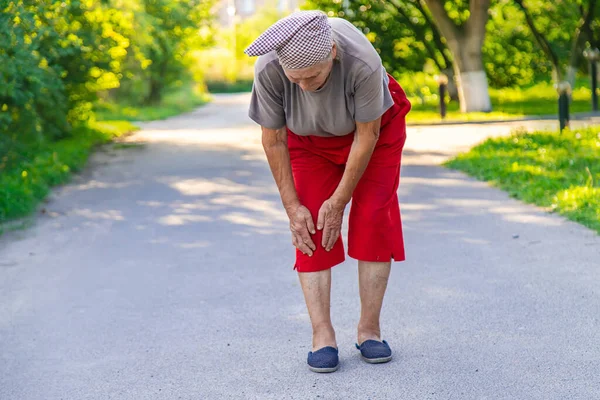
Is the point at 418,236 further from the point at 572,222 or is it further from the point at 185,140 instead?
the point at 185,140

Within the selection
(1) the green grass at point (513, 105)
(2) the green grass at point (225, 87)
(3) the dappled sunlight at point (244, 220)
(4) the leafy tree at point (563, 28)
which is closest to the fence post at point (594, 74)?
(1) the green grass at point (513, 105)

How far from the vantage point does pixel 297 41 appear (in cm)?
339

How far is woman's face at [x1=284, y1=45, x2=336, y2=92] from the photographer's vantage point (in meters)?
3.46

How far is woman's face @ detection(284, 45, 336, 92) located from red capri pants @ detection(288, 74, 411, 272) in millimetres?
473

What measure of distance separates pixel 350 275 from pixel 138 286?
1.39m

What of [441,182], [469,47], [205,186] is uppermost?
[469,47]

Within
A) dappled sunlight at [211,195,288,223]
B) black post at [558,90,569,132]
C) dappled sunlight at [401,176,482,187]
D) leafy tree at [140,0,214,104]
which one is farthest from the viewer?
leafy tree at [140,0,214,104]

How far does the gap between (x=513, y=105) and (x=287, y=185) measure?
20.8 meters

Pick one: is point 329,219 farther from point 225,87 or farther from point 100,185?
point 225,87

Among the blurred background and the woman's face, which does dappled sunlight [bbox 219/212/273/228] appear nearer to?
the blurred background

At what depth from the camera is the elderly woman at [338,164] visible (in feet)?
12.2

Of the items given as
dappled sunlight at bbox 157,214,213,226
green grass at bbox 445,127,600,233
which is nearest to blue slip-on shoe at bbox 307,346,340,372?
green grass at bbox 445,127,600,233

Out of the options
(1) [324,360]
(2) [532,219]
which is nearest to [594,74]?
(2) [532,219]

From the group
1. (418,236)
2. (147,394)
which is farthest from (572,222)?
(147,394)
